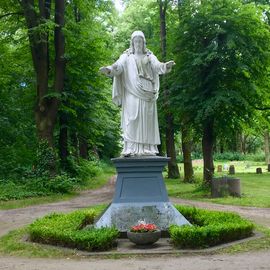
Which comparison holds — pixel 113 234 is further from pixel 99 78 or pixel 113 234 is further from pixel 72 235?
pixel 99 78

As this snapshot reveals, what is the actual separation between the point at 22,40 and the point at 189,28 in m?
8.80

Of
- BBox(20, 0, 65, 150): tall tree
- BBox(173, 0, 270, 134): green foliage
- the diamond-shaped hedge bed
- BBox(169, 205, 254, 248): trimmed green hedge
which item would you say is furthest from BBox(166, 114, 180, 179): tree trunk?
the diamond-shaped hedge bed

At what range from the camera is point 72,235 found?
26.8 ft

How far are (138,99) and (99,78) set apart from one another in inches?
577

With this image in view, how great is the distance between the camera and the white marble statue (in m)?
10.0

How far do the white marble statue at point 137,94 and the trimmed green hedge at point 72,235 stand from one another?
197cm

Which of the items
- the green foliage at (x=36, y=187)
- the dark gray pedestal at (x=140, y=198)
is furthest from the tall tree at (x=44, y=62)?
the dark gray pedestal at (x=140, y=198)

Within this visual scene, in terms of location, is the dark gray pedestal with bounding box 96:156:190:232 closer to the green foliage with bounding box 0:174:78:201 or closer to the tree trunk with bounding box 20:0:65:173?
the green foliage with bounding box 0:174:78:201

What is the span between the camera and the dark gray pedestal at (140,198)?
9.35 metres

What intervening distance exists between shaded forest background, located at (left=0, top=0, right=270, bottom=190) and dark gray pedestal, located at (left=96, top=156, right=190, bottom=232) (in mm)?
7888

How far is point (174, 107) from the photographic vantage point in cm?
1880

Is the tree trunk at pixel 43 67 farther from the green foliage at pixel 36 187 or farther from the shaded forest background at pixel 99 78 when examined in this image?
the green foliage at pixel 36 187

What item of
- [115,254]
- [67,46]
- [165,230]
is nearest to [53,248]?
[115,254]

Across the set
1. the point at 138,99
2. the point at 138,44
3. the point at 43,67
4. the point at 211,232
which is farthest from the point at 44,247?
the point at 43,67
